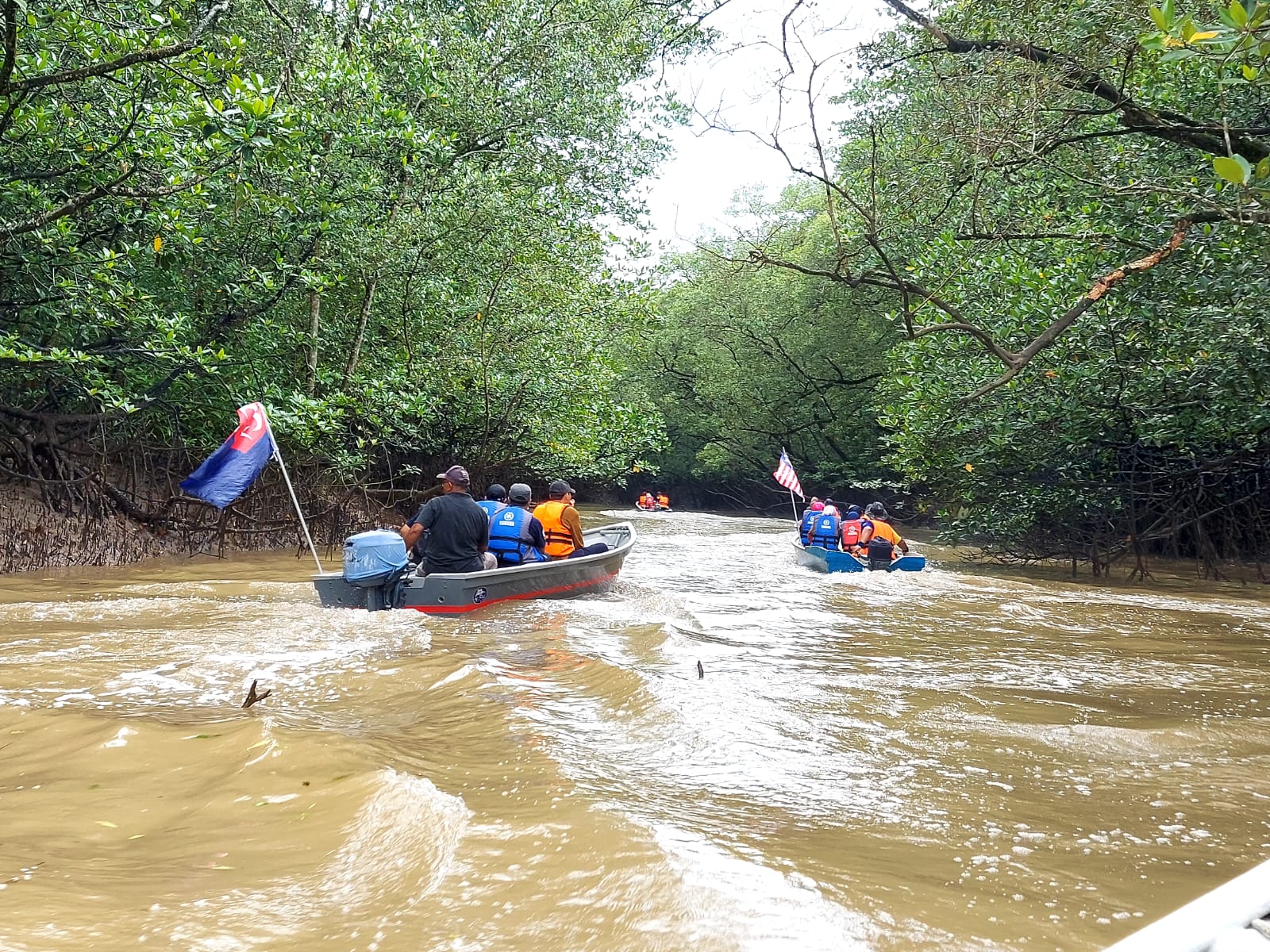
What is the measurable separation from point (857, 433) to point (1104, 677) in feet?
74.3

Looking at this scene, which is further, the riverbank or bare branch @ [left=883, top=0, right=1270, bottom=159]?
the riverbank

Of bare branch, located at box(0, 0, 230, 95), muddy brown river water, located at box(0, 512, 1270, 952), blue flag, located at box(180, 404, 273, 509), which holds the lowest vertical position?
muddy brown river water, located at box(0, 512, 1270, 952)

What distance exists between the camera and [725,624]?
9031 mm

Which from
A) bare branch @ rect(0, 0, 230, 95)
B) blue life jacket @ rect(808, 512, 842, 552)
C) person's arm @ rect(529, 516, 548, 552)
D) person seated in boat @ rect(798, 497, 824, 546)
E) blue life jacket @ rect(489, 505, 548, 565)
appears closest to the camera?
bare branch @ rect(0, 0, 230, 95)

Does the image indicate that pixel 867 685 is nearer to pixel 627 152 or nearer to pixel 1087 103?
pixel 1087 103

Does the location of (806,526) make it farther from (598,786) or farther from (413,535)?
(598,786)

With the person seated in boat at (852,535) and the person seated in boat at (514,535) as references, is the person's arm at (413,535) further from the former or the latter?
the person seated in boat at (852,535)

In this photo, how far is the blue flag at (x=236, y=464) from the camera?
8.15 m

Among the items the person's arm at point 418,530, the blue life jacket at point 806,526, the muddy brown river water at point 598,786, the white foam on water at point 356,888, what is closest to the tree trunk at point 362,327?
the person's arm at point 418,530

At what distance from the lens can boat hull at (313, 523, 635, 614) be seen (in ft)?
27.0

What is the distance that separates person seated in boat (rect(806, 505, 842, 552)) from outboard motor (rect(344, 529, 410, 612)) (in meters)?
7.94

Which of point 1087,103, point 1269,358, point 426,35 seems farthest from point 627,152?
point 1269,358

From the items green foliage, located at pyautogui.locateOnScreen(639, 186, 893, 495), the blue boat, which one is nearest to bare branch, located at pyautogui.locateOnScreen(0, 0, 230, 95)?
the blue boat

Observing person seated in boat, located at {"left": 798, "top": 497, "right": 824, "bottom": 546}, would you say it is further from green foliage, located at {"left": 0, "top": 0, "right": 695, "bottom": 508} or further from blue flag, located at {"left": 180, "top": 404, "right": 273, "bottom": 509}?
blue flag, located at {"left": 180, "top": 404, "right": 273, "bottom": 509}
